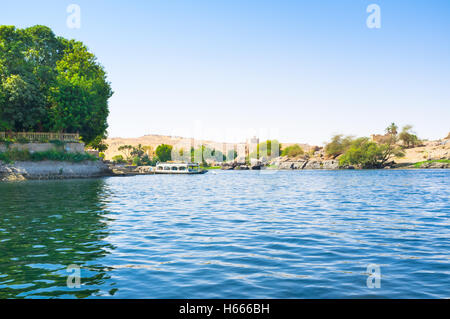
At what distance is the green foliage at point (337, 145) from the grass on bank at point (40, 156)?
98.6 meters

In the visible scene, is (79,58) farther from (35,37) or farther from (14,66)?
(14,66)

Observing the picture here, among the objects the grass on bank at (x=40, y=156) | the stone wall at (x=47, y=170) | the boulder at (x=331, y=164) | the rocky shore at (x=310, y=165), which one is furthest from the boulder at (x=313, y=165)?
the grass on bank at (x=40, y=156)

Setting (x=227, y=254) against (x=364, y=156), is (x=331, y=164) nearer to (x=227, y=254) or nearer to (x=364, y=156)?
(x=364, y=156)

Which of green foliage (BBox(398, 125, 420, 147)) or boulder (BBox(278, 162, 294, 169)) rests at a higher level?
green foliage (BBox(398, 125, 420, 147))

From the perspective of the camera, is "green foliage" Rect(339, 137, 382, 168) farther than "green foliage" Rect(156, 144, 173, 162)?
No

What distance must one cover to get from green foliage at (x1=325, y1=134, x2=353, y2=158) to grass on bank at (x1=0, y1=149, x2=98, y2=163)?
98636 millimetres

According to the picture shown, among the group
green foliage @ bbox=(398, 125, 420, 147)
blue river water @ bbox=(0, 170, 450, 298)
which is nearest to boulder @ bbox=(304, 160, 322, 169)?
green foliage @ bbox=(398, 125, 420, 147)

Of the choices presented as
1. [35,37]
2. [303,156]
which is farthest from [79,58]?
[303,156]

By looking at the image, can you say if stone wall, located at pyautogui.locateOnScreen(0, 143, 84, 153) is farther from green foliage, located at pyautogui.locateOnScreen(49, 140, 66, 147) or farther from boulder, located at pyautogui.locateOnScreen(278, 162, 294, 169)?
boulder, located at pyautogui.locateOnScreen(278, 162, 294, 169)

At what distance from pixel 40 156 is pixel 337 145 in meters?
107

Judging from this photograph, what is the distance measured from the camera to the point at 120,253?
454 inches

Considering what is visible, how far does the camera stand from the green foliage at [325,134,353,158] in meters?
140

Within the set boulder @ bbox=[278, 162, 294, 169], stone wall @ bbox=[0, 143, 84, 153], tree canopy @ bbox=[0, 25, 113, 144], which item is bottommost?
boulder @ bbox=[278, 162, 294, 169]

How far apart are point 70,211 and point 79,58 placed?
5838cm
